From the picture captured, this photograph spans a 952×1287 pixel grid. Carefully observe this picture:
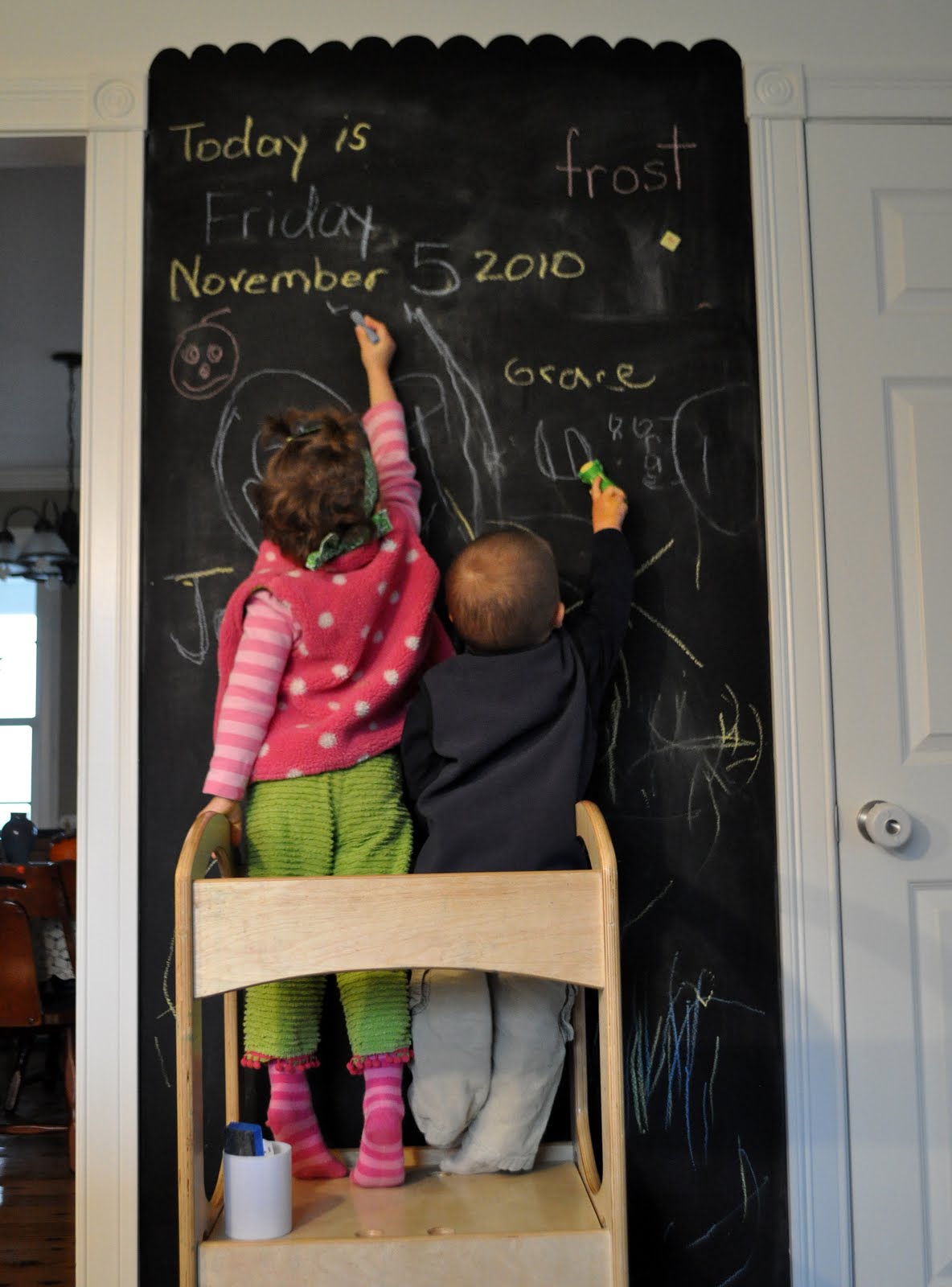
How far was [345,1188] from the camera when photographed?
1660 mm

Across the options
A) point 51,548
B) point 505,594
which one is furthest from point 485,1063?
point 51,548

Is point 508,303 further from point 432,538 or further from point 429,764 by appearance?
point 429,764

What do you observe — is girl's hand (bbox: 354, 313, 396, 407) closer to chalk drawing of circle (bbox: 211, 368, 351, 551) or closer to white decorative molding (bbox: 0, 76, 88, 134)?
chalk drawing of circle (bbox: 211, 368, 351, 551)

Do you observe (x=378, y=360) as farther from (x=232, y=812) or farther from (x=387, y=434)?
Answer: (x=232, y=812)

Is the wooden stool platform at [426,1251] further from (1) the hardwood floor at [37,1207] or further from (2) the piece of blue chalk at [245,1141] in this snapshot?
(1) the hardwood floor at [37,1207]

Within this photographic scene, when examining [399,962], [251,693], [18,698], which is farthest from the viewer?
[18,698]

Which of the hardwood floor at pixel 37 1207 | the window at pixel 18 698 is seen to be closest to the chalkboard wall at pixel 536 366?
the hardwood floor at pixel 37 1207

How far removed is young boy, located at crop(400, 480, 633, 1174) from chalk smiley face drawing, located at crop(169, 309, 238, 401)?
54 centimetres

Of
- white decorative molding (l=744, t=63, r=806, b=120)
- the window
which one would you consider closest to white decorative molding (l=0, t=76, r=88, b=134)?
white decorative molding (l=744, t=63, r=806, b=120)

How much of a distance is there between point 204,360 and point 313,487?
384 mm

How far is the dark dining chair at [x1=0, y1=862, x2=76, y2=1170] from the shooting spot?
11.2ft

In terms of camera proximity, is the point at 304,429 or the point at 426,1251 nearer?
the point at 426,1251

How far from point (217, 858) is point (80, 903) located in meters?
0.30

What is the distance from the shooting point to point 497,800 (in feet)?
5.57
